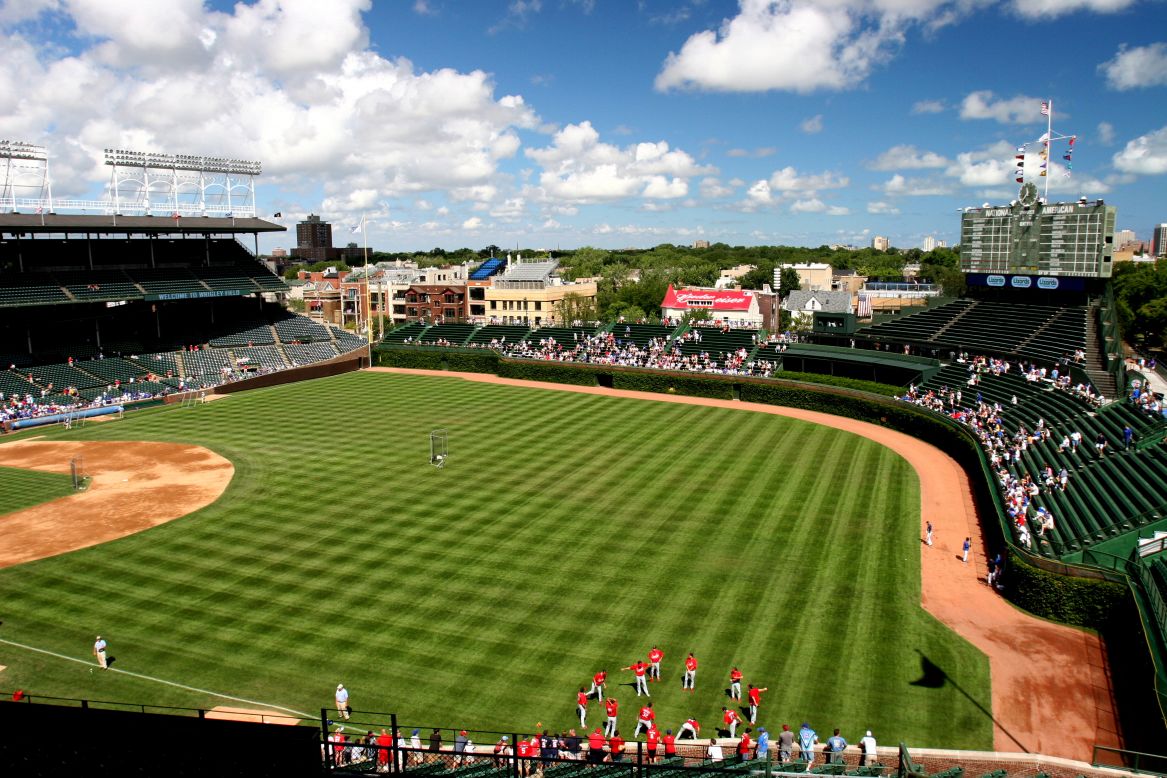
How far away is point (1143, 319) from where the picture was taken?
240ft

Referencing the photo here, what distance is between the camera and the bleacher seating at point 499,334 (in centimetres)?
7794

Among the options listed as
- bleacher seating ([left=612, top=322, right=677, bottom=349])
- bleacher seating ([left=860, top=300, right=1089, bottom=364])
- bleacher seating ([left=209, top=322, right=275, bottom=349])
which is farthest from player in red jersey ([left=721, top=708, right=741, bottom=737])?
bleacher seating ([left=209, top=322, right=275, bottom=349])

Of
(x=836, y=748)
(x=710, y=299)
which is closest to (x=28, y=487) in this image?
(x=836, y=748)

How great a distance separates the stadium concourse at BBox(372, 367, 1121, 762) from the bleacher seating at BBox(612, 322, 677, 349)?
4005cm

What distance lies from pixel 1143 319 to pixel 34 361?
3780 inches

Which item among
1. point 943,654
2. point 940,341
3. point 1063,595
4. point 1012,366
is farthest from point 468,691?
point 940,341

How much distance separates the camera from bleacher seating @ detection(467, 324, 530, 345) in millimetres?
77938

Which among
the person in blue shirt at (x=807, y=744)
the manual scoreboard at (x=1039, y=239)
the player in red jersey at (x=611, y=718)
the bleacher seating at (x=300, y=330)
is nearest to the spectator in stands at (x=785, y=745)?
the person in blue shirt at (x=807, y=744)

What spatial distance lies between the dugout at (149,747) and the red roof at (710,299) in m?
92.5

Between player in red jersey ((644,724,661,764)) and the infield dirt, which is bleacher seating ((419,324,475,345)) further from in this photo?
player in red jersey ((644,724,661,764))

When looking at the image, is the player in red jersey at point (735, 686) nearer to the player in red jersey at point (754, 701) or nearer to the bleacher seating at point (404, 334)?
the player in red jersey at point (754, 701)

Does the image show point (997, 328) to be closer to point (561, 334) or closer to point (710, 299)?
point (561, 334)

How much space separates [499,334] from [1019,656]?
6285 cm

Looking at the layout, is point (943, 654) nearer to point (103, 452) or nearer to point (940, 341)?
point (940, 341)
